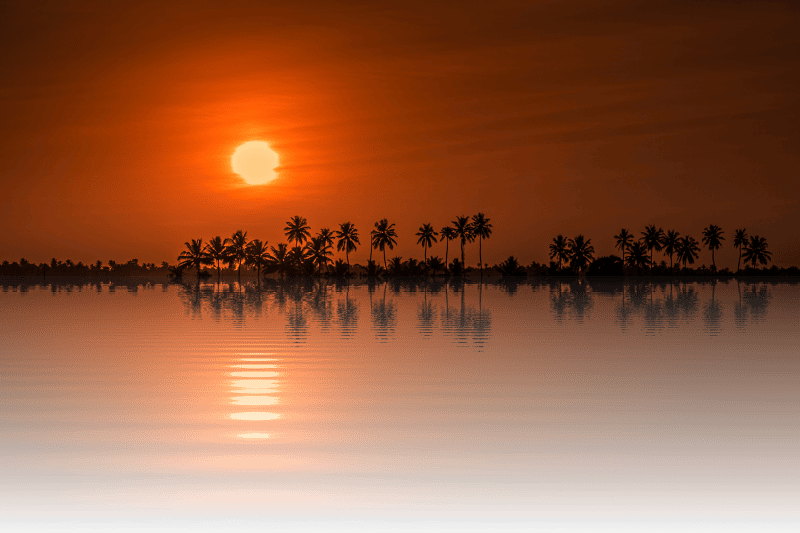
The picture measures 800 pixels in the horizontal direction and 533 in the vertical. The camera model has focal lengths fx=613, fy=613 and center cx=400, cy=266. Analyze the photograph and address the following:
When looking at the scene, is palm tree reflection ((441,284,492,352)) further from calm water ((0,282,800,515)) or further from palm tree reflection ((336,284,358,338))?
palm tree reflection ((336,284,358,338))

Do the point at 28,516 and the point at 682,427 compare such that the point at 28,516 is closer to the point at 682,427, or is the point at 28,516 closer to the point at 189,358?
the point at 682,427

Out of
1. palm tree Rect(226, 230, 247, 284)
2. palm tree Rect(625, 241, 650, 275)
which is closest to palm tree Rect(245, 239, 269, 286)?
palm tree Rect(226, 230, 247, 284)

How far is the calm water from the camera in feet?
20.5

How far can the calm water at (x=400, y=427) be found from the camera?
20.5 ft

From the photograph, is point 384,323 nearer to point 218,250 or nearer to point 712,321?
point 712,321

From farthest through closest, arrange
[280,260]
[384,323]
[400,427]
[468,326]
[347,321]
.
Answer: [280,260] < [347,321] < [384,323] < [468,326] < [400,427]

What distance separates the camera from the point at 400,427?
8930mm

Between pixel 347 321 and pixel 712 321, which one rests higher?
pixel 347 321

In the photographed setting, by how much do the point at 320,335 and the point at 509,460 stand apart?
46.8 feet

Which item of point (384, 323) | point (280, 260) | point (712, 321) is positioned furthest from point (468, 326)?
point (280, 260)

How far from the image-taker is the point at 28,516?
Result: 564 cm

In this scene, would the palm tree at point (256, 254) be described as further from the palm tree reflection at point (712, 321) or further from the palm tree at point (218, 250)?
the palm tree reflection at point (712, 321)

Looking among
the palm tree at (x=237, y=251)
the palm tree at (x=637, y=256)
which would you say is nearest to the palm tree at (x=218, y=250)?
the palm tree at (x=237, y=251)

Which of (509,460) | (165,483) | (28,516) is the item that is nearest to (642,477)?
(509,460)
